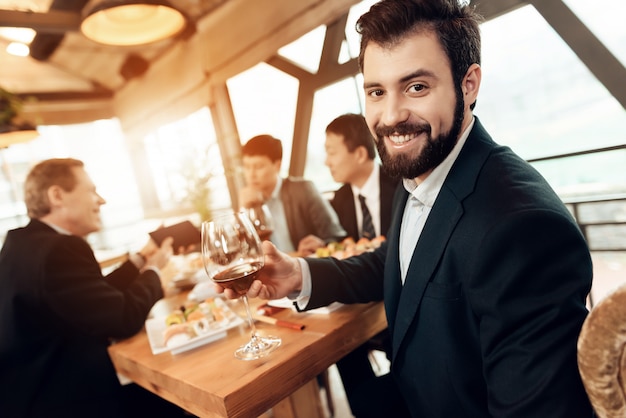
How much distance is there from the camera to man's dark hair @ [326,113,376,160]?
7.83ft

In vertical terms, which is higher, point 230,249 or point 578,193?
point 230,249

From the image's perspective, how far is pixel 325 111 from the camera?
13.5ft

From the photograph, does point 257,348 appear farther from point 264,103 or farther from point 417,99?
point 264,103

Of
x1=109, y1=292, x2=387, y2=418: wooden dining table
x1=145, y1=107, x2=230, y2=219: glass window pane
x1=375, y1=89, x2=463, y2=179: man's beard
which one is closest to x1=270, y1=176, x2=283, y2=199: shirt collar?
x1=145, y1=107, x2=230, y2=219: glass window pane

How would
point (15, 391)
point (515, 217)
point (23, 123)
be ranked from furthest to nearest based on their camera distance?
1. point (23, 123)
2. point (15, 391)
3. point (515, 217)

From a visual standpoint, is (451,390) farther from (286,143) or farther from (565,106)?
(286,143)

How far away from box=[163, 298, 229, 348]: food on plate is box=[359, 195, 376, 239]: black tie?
49.1 inches

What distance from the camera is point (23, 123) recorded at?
3422 mm

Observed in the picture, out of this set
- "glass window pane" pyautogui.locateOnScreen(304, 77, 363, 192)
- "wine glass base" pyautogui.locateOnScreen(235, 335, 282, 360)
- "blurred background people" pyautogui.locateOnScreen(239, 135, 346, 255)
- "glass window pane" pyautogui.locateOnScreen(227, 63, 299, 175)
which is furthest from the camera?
"glass window pane" pyautogui.locateOnScreen(227, 63, 299, 175)

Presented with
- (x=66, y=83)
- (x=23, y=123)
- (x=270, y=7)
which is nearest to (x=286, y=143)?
(x=270, y=7)

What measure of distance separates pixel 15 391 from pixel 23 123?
2.89 m

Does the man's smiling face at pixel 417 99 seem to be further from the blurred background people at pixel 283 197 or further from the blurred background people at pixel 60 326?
the blurred background people at pixel 283 197

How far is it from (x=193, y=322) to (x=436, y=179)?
0.82 m

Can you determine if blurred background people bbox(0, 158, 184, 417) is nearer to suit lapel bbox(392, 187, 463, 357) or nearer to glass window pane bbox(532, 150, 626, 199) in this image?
suit lapel bbox(392, 187, 463, 357)
